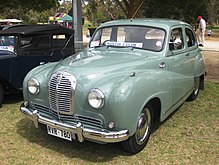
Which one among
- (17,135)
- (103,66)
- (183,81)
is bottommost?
(17,135)

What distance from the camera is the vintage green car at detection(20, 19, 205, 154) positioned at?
319 cm

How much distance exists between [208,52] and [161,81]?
35.6ft

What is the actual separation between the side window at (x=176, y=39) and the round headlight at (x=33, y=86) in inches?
88.6

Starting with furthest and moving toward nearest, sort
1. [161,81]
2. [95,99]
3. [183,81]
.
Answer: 1. [183,81]
2. [161,81]
3. [95,99]

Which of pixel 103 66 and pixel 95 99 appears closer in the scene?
pixel 95 99

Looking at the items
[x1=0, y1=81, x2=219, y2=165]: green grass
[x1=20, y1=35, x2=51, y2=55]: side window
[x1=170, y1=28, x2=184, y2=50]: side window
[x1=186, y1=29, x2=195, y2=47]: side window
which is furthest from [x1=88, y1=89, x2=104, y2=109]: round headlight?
[x1=20, y1=35, x2=51, y2=55]: side window

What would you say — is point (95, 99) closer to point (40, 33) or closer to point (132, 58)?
point (132, 58)

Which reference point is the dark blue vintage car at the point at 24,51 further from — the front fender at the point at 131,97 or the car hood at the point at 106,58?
the front fender at the point at 131,97

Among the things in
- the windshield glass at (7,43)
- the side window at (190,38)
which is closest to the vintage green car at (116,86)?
the side window at (190,38)

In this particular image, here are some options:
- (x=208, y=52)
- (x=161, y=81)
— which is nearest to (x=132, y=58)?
(x=161, y=81)

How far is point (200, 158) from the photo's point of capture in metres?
3.61

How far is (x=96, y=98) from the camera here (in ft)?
10.5

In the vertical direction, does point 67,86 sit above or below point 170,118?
above

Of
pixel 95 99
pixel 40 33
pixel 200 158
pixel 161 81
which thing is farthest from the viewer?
pixel 40 33
